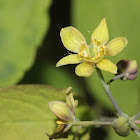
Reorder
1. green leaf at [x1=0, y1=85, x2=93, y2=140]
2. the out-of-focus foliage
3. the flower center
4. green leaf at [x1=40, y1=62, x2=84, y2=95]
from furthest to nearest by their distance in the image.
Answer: green leaf at [x1=40, y1=62, x2=84, y2=95] < the out-of-focus foliage < green leaf at [x1=0, y1=85, x2=93, y2=140] < the flower center

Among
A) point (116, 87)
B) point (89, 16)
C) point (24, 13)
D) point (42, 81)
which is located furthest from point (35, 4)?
point (116, 87)

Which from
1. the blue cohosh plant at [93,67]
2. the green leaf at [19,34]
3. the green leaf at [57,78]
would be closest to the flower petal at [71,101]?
the blue cohosh plant at [93,67]

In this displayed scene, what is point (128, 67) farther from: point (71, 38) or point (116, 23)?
point (116, 23)

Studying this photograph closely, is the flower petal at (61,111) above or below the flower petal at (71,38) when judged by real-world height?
below

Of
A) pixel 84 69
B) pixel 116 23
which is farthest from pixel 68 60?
pixel 116 23

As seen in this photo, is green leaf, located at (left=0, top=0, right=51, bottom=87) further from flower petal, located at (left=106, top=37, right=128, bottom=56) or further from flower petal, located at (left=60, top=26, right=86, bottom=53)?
flower petal, located at (left=106, top=37, right=128, bottom=56)

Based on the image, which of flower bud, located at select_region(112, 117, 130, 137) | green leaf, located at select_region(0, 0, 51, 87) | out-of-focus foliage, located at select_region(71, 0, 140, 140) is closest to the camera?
flower bud, located at select_region(112, 117, 130, 137)

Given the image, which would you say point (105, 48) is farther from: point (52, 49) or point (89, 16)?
point (52, 49)

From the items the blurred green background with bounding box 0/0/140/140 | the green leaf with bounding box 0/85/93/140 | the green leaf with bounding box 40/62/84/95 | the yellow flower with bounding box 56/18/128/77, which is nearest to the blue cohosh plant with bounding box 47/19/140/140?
the yellow flower with bounding box 56/18/128/77

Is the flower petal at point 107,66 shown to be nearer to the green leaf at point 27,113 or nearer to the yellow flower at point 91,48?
the yellow flower at point 91,48
